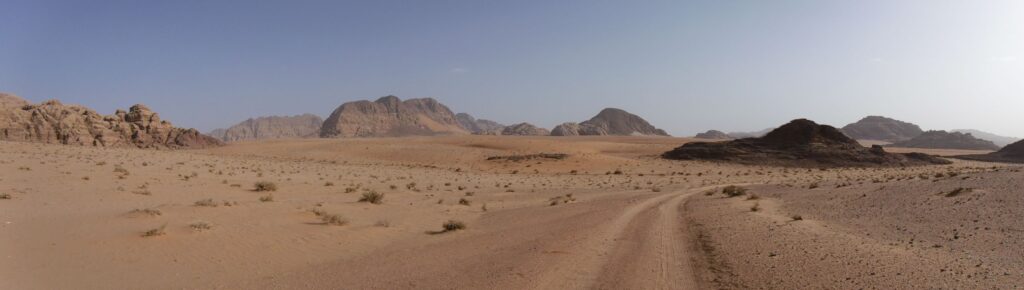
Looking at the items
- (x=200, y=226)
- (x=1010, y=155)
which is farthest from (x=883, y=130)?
(x=200, y=226)

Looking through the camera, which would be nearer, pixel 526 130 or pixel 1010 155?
pixel 1010 155

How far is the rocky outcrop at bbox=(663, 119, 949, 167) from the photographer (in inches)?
1954

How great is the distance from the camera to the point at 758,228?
10820 millimetres

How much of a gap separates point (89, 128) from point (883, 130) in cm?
21233

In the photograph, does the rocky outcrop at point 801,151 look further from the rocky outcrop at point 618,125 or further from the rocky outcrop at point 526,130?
the rocky outcrop at point 618,125

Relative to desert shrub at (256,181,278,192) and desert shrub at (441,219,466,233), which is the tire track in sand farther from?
desert shrub at (256,181,278,192)

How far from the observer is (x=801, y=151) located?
2047 inches

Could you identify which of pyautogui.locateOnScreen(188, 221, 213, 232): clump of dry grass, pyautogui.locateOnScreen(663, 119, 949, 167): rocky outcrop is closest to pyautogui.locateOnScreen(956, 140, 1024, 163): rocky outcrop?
pyautogui.locateOnScreen(663, 119, 949, 167): rocky outcrop

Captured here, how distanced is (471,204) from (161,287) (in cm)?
1167

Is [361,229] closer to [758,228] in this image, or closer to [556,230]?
[556,230]

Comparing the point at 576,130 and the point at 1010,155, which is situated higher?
the point at 576,130

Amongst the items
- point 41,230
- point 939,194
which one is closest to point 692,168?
point 939,194

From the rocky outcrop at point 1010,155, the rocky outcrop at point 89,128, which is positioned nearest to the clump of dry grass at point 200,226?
the rocky outcrop at point 89,128

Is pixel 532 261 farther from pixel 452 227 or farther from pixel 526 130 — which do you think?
pixel 526 130
